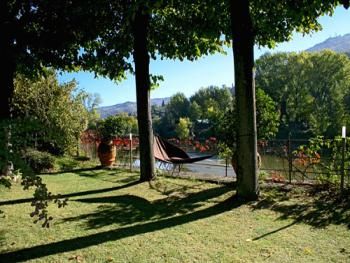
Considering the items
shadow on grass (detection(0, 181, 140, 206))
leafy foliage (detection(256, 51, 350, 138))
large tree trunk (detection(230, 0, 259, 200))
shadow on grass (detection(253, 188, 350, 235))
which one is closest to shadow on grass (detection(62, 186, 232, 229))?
shadow on grass (detection(0, 181, 140, 206))

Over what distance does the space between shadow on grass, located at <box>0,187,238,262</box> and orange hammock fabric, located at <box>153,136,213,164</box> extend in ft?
5.83

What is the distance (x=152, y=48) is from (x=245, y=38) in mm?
3958

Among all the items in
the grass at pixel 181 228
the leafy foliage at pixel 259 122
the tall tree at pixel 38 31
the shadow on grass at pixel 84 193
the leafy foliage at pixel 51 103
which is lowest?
the grass at pixel 181 228

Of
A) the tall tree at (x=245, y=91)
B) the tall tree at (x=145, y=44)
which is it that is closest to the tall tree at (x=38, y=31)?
the tall tree at (x=145, y=44)

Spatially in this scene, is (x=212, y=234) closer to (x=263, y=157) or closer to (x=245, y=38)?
(x=245, y=38)

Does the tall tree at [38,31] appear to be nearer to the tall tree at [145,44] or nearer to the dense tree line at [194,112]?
the tall tree at [145,44]

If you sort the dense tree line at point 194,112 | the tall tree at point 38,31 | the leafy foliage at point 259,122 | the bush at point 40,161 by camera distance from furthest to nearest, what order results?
the dense tree line at point 194,112, the bush at point 40,161, the leafy foliage at point 259,122, the tall tree at point 38,31

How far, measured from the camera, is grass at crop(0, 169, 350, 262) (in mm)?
4363

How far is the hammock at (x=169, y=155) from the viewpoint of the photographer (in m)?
9.56

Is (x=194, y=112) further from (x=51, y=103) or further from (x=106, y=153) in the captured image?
(x=106, y=153)

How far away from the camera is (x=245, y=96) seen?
6.83 metres

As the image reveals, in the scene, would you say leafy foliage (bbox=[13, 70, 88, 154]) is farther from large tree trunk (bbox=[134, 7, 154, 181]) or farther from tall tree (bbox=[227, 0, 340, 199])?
tall tree (bbox=[227, 0, 340, 199])

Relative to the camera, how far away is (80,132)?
15602mm

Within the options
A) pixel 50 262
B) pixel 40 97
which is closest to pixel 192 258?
pixel 50 262
